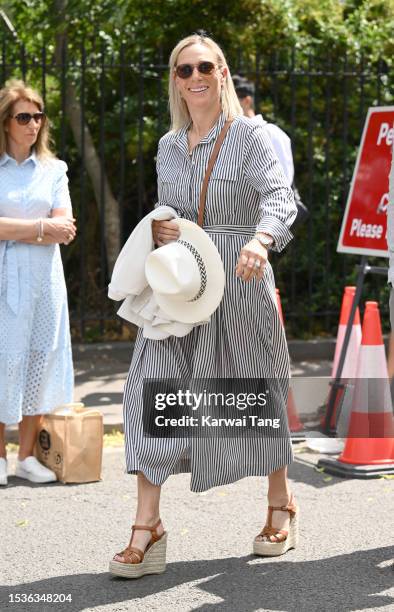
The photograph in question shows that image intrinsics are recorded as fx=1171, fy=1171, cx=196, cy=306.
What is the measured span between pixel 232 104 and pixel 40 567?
2.03 m

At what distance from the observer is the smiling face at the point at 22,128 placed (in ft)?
20.4

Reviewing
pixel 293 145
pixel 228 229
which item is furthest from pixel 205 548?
pixel 293 145

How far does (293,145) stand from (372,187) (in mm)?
4009

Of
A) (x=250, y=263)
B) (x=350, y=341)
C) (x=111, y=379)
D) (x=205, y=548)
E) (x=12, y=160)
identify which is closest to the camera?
(x=250, y=263)

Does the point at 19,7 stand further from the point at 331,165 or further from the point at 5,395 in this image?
the point at 5,395

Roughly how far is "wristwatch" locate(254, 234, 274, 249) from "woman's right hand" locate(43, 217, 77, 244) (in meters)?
1.99

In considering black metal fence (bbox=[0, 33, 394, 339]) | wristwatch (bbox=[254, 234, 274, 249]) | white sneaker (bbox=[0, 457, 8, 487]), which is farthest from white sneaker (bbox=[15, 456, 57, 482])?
black metal fence (bbox=[0, 33, 394, 339])

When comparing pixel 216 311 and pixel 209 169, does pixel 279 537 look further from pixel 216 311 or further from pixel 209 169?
pixel 209 169

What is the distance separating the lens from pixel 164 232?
4.63m

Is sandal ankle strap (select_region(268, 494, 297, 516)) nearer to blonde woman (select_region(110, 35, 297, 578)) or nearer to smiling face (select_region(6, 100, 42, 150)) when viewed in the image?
blonde woman (select_region(110, 35, 297, 578))

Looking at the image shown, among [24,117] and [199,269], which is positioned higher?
[24,117]

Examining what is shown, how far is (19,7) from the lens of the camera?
1192 centimetres

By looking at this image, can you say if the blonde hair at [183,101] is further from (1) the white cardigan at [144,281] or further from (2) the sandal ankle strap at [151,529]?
(2) the sandal ankle strap at [151,529]

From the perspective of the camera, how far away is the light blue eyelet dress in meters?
6.22
